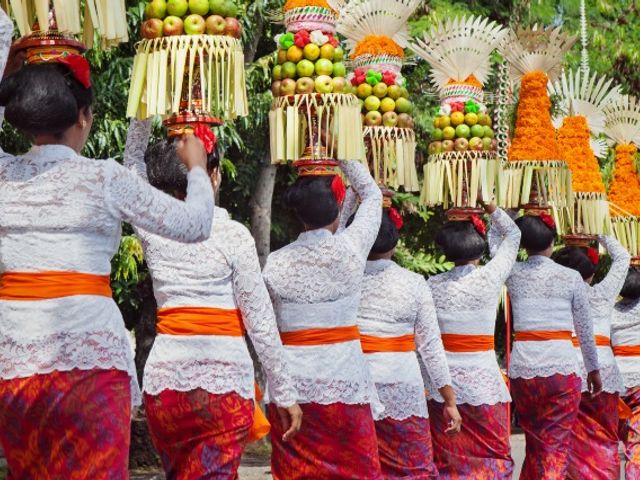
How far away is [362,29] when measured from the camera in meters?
6.56

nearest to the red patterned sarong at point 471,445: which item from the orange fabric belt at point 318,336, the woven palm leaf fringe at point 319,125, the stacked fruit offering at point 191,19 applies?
the orange fabric belt at point 318,336

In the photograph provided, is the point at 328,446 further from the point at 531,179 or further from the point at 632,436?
the point at 632,436

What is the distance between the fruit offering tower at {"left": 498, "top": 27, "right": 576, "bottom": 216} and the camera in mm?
7496

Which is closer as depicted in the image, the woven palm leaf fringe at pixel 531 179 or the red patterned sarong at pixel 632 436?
the woven palm leaf fringe at pixel 531 179

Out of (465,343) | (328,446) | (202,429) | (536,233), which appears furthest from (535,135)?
(202,429)

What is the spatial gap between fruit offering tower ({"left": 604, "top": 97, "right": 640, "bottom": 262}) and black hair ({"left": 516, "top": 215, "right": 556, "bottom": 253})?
1798 mm

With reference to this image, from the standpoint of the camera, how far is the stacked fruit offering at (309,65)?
5547mm

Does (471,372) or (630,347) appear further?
(630,347)

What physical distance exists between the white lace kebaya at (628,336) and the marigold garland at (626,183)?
2.37 ft

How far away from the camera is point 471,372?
22.3 feet

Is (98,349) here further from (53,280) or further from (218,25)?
(218,25)

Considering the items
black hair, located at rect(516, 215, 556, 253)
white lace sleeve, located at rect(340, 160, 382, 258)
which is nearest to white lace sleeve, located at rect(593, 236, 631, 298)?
black hair, located at rect(516, 215, 556, 253)

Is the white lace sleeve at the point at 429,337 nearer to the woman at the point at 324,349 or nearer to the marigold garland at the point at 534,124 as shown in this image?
the woman at the point at 324,349

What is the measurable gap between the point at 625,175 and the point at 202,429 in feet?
18.2
